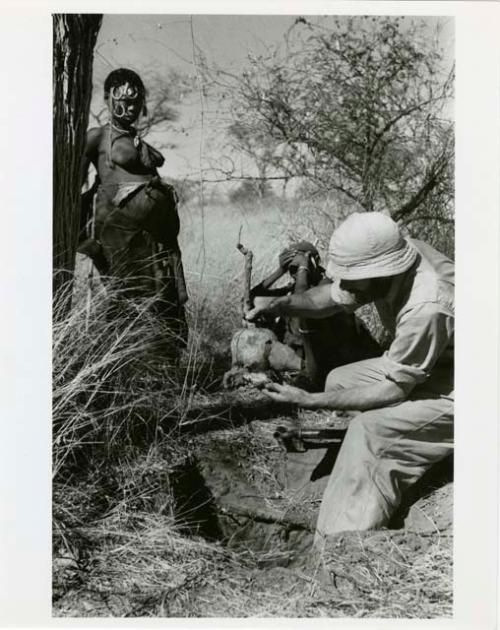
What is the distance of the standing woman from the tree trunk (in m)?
0.20

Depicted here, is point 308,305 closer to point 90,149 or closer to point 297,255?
point 297,255

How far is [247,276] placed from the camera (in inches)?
208

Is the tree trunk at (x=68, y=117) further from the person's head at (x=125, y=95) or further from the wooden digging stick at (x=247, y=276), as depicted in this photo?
the wooden digging stick at (x=247, y=276)

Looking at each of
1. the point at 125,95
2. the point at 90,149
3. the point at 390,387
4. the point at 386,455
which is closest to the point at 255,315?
the point at 390,387

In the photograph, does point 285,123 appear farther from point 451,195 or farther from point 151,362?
point 151,362

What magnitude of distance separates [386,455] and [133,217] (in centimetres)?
202

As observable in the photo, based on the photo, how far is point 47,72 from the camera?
459 centimetres

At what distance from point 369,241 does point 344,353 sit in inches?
42.2

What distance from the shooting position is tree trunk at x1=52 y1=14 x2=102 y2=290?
4.66 meters

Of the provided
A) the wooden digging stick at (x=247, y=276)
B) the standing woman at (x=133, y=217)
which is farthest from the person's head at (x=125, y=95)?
the wooden digging stick at (x=247, y=276)

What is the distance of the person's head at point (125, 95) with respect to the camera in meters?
4.95
